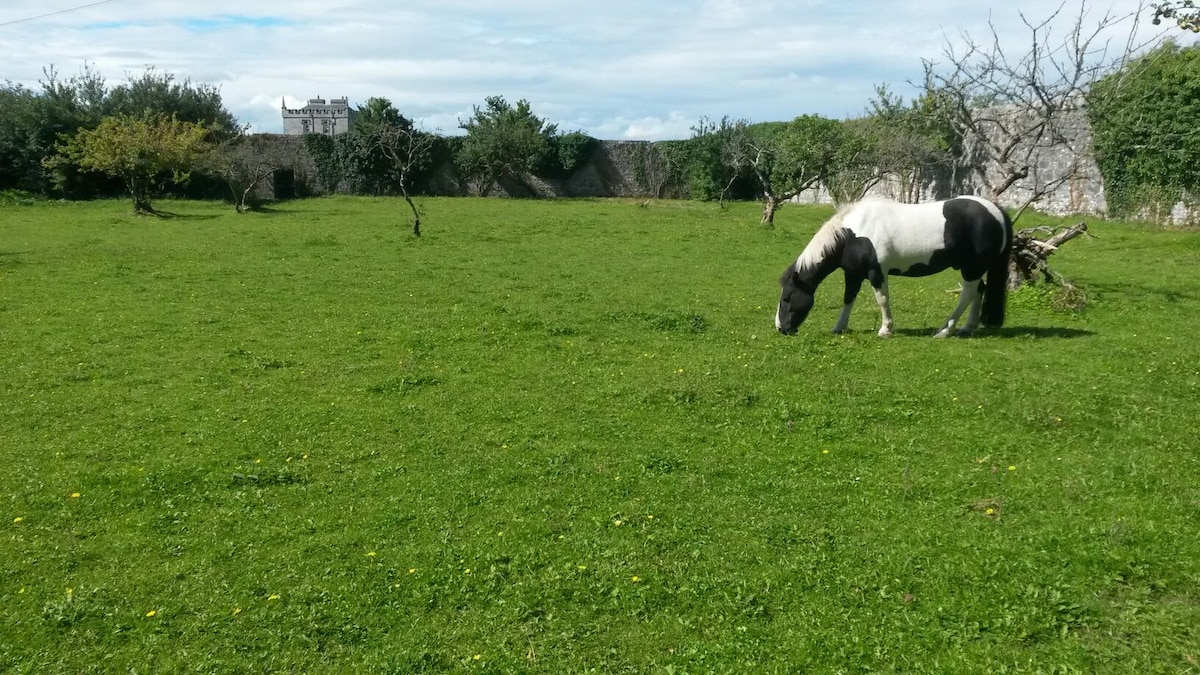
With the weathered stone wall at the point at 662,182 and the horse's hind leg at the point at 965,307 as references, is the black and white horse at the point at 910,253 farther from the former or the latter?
the weathered stone wall at the point at 662,182

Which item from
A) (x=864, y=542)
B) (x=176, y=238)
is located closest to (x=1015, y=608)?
(x=864, y=542)

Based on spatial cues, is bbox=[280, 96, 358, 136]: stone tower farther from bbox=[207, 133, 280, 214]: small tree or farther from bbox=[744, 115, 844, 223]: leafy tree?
bbox=[744, 115, 844, 223]: leafy tree

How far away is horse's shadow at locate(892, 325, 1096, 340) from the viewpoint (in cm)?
1041

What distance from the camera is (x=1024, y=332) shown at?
34.9 ft

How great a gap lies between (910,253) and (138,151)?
85.3ft

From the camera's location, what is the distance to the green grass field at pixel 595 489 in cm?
422

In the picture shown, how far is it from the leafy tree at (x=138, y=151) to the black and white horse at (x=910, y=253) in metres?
24.6

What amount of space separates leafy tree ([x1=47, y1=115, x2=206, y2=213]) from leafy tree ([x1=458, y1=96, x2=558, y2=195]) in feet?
A: 43.6

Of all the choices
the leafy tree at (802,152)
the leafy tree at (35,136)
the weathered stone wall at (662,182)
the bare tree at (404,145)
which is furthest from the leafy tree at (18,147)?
the leafy tree at (802,152)

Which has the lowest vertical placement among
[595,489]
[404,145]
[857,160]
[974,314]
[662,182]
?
[595,489]

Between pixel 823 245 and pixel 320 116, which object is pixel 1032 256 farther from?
pixel 320 116

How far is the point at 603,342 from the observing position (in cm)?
1064

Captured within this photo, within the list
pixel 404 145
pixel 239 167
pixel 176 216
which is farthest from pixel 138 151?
pixel 404 145

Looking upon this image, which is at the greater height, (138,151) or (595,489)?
(138,151)
